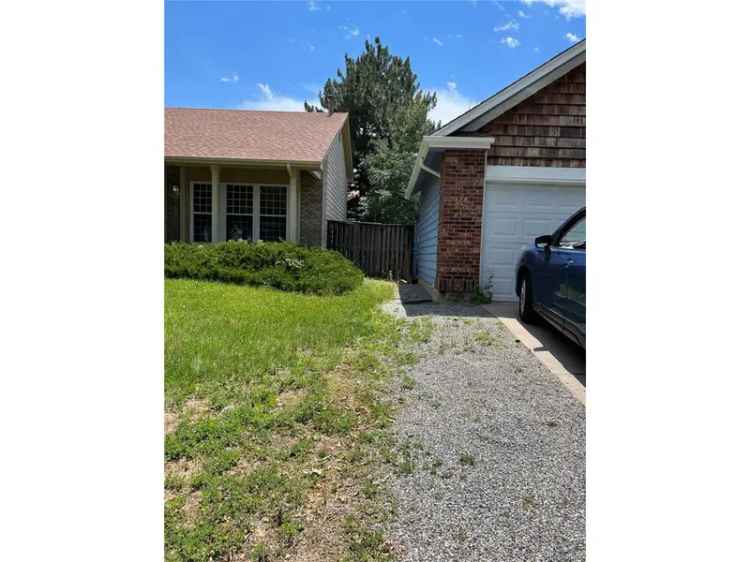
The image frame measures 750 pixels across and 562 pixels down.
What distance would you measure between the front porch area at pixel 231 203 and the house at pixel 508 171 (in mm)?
5686

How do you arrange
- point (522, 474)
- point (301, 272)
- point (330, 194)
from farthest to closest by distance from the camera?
point (330, 194) → point (301, 272) → point (522, 474)

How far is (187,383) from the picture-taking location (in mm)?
3723

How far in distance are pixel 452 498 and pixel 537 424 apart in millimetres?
1154

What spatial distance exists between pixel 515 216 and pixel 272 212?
746 centimetres

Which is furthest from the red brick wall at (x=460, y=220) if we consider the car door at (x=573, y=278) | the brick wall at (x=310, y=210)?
the brick wall at (x=310, y=210)

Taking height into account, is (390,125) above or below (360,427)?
above

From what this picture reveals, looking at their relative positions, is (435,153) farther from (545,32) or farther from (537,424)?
(537,424)

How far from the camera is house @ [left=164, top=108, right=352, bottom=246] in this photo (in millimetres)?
12328

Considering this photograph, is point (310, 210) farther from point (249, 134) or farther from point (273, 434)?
point (273, 434)

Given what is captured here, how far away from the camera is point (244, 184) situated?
13.3 m

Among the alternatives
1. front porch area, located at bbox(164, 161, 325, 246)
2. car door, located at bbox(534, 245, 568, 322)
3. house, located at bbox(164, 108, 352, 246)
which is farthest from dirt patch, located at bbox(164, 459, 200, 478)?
front porch area, located at bbox(164, 161, 325, 246)

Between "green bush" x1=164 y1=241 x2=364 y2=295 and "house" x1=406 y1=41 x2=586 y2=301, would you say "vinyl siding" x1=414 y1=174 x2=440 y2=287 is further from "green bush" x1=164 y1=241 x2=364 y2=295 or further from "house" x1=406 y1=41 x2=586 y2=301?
"green bush" x1=164 y1=241 x2=364 y2=295

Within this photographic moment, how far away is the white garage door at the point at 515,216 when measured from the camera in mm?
8336
